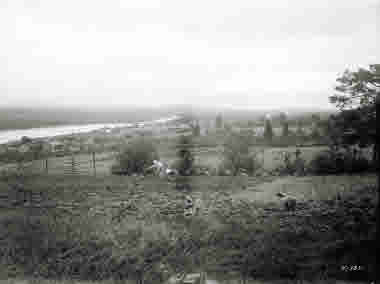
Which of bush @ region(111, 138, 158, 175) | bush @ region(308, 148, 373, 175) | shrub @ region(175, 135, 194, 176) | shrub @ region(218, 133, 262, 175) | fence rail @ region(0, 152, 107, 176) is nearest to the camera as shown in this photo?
bush @ region(308, 148, 373, 175)

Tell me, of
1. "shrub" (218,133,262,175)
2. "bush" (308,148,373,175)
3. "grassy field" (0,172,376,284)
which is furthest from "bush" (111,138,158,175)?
"bush" (308,148,373,175)

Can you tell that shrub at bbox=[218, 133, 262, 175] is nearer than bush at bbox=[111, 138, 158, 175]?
Yes

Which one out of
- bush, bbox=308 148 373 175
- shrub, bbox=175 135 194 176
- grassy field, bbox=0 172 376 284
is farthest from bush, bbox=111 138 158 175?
bush, bbox=308 148 373 175

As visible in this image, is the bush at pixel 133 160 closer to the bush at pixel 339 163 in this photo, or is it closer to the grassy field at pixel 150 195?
the grassy field at pixel 150 195

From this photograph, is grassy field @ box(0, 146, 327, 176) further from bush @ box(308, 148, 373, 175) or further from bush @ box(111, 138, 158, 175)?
bush @ box(111, 138, 158, 175)

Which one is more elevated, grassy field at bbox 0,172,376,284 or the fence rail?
the fence rail

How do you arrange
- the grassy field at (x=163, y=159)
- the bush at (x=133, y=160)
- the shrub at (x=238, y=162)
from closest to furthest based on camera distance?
the grassy field at (x=163, y=159)
the shrub at (x=238, y=162)
the bush at (x=133, y=160)

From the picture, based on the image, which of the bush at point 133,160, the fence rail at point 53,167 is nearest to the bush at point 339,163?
the bush at point 133,160

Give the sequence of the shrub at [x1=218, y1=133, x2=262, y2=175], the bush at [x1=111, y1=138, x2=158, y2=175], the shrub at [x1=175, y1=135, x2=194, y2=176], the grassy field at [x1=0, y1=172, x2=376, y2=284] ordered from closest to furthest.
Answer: the grassy field at [x1=0, y1=172, x2=376, y2=284] < the shrub at [x1=175, y1=135, x2=194, y2=176] < the shrub at [x1=218, y1=133, x2=262, y2=175] < the bush at [x1=111, y1=138, x2=158, y2=175]

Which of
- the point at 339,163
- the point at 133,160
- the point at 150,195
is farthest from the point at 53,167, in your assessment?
the point at 339,163

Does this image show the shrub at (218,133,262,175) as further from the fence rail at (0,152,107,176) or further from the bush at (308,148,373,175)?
the fence rail at (0,152,107,176)
